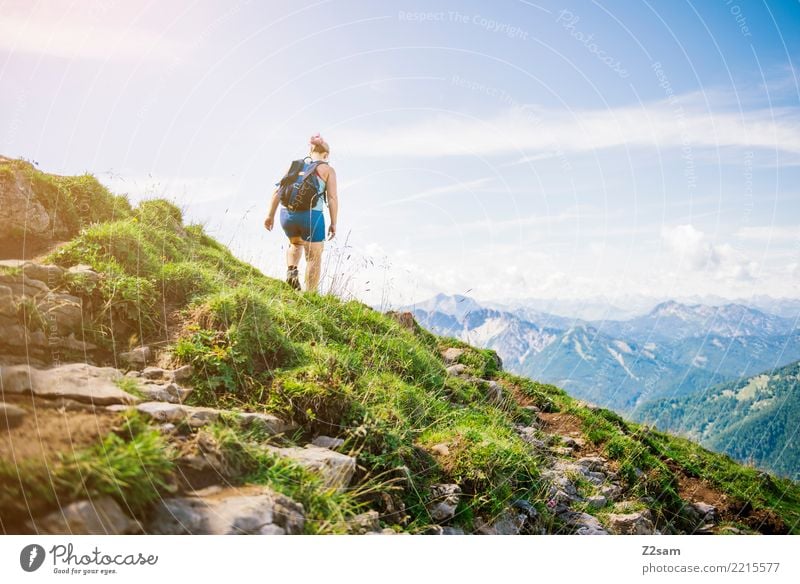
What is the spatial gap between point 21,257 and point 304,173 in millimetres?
5134

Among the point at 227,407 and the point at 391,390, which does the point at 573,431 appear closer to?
the point at 391,390

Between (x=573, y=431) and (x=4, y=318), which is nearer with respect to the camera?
(x=4, y=318)

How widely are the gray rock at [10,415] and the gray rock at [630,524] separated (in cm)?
780

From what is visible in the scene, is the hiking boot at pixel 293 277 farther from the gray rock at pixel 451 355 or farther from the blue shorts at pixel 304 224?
the gray rock at pixel 451 355

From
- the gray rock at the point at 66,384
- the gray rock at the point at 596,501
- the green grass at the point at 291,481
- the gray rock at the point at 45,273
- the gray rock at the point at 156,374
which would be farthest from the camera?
the gray rock at the point at 596,501

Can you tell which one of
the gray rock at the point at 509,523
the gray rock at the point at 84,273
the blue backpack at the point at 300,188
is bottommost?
the gray rock at the point at 509,523

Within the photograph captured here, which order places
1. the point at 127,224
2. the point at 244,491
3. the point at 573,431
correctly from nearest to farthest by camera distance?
the point at 244,491, the point at 127,224, the point at 573,431

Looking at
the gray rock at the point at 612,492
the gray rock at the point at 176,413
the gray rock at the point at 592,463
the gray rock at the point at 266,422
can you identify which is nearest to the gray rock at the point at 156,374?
the gray rock at the point at 176,413

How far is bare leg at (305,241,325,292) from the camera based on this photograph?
10672 mm

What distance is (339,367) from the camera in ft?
22.5

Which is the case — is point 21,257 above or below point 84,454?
above

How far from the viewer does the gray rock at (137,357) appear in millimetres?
5758

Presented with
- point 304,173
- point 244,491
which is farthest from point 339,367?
point 304,173
